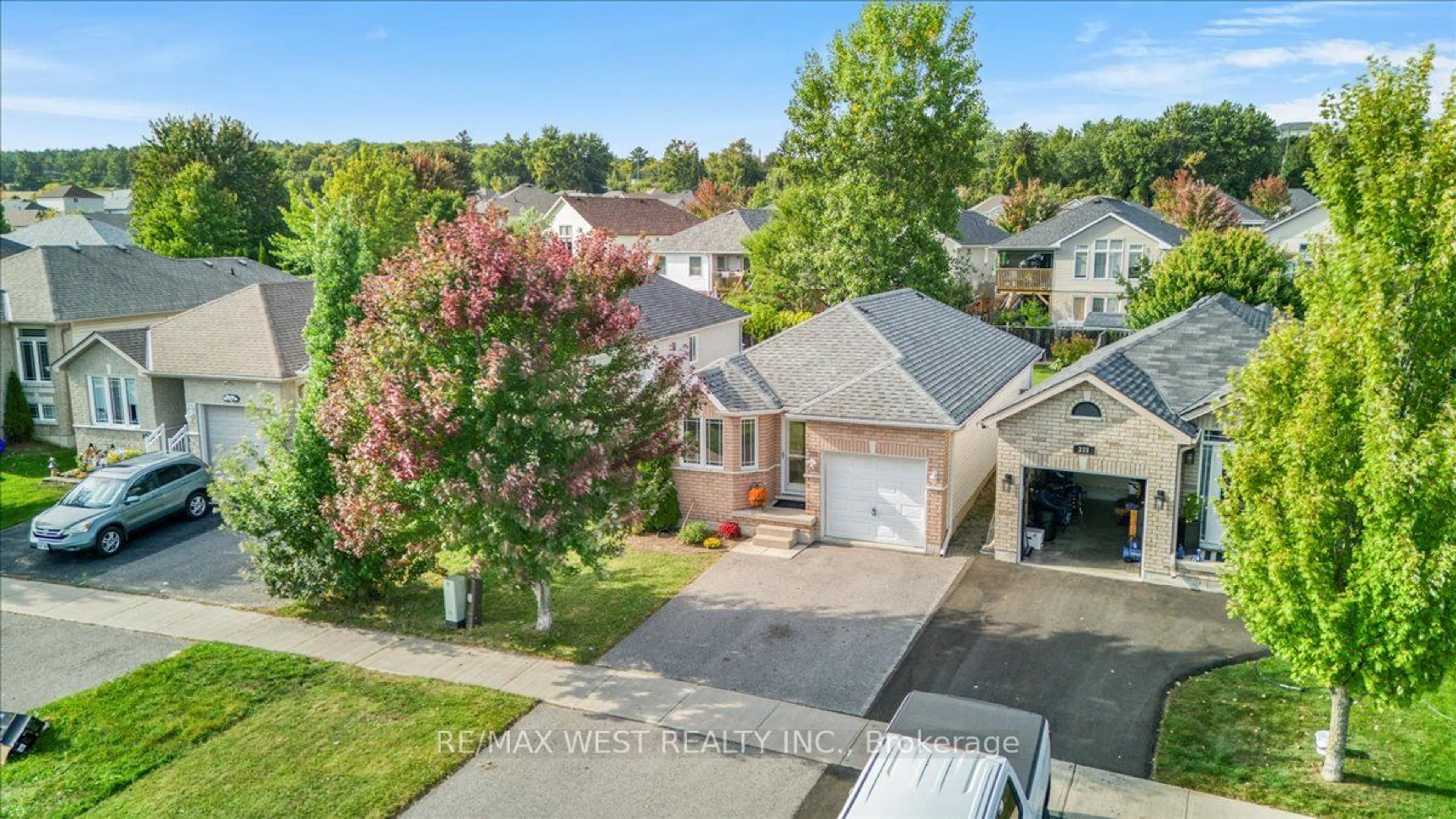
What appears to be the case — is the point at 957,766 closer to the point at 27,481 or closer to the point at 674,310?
the point at 674,310

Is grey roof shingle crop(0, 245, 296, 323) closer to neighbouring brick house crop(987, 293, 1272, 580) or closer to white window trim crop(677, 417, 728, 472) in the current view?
white window trim crop(677, 417, 728, 472)

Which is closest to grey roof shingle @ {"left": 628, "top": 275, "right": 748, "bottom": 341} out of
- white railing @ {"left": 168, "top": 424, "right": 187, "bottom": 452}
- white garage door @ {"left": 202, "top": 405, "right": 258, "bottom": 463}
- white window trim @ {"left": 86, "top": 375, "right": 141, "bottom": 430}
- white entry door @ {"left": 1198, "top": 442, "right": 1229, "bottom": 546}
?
white garage door @ {"left": 202, "top": 405, "right": 258, "bottom": 463}

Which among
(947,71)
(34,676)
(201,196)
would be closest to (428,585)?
(34,676)

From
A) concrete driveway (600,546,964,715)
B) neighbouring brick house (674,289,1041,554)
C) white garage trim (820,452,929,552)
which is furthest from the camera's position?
white garage trim (820,452,929,552)

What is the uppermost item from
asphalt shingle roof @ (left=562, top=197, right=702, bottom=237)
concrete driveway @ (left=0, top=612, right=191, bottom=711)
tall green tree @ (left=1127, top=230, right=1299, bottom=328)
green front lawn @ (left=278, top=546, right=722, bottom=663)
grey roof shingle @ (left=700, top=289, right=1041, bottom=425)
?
asphalt shingle roof @ (left=562, top=197, right=702, bottom=237)

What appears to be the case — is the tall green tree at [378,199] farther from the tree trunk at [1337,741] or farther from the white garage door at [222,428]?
the tree trunk at [1337,741]

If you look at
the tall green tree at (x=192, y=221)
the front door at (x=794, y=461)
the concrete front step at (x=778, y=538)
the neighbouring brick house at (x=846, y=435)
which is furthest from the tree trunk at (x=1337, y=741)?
the tall green tree at (x=192, y=221)
